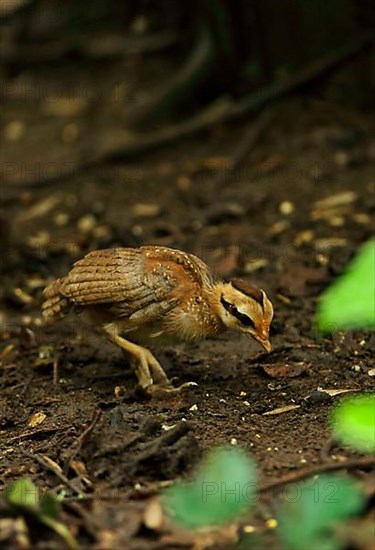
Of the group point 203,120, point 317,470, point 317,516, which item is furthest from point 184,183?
point 317,516

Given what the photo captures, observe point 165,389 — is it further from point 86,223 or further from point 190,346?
point 86,223

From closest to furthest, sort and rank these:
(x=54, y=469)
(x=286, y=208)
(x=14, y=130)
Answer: (x=54, y=469) < (x=286, y=208) < (x=14, y=130)

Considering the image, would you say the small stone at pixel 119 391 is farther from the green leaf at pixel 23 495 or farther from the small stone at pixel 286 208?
the small stone at pixel 286 208

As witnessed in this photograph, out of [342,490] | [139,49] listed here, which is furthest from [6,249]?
[342,490]

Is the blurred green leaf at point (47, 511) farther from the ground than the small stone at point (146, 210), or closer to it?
farther from the ground

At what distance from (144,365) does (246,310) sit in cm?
57

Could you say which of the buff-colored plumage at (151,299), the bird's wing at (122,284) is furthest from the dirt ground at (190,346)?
the bird's wing at (122,284)

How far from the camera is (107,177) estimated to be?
28.8 ft

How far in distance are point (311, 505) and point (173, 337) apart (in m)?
2.23

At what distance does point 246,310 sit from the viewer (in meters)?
4.79

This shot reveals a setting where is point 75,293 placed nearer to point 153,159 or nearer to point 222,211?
point 222,211

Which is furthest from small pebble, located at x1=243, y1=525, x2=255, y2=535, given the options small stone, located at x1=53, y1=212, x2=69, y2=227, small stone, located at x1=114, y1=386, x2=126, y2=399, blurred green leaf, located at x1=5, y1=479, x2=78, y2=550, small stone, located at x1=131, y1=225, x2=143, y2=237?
small stone, located at x1=53, y1=212, x2=69, y2=227

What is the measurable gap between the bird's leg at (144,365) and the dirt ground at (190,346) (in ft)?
0.31

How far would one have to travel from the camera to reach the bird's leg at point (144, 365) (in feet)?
16.2
